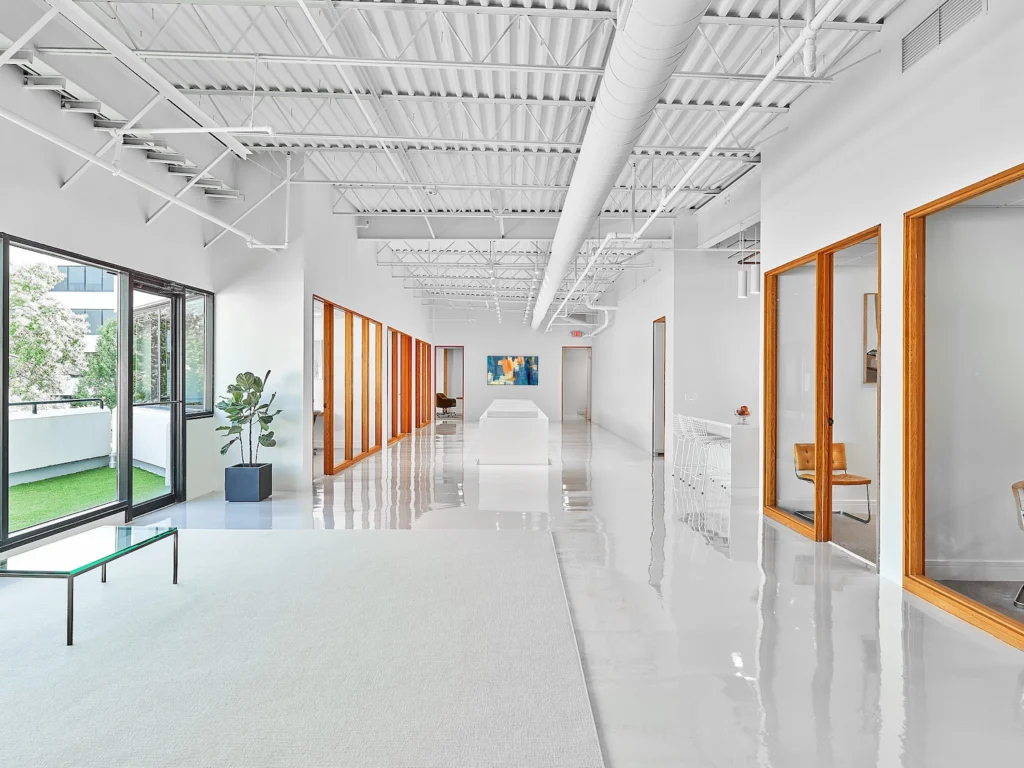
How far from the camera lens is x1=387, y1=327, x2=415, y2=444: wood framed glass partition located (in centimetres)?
1558

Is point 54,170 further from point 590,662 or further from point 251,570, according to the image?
point 590,662

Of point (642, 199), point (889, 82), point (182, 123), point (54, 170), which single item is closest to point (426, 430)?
point (642, 199)

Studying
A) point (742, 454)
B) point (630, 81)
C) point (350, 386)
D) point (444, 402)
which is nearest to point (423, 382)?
point (444, 402)

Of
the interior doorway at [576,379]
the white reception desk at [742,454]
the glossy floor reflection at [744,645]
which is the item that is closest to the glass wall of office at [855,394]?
the glossy floor reflection at [744,645]

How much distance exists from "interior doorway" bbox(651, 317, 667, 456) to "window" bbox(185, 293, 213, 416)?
8.13 metres

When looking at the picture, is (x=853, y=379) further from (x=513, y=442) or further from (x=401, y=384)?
(x=401, y=384)

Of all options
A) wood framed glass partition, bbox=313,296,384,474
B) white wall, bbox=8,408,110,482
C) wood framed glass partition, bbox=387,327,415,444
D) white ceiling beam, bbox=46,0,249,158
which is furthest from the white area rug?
wood framed glass partition, bbox=387,327,415,444

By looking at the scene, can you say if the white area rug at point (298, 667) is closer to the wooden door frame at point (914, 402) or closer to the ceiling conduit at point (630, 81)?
the wooden door frame at point (914, 402)

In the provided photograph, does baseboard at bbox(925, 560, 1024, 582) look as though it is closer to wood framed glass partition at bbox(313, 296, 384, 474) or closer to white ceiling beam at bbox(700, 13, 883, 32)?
white ceiling beam at bbox(700, 13, 883, 32)

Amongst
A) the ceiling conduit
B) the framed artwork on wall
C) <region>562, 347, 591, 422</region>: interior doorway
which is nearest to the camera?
the ceiling conduit

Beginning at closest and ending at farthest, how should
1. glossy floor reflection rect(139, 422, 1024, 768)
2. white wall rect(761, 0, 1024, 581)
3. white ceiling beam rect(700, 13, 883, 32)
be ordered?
glossy floor reflection rect(139, 422, 1024, 768)
white wall rect(761, 0, 1024, 581)
white ceiling beam rect(700, 13, 883, 32)

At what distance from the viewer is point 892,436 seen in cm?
489

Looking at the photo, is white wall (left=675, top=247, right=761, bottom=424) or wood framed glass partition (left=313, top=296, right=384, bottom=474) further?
white wall (left=675, top=247, right=761, bottom=424)

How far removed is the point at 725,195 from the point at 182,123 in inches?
279
